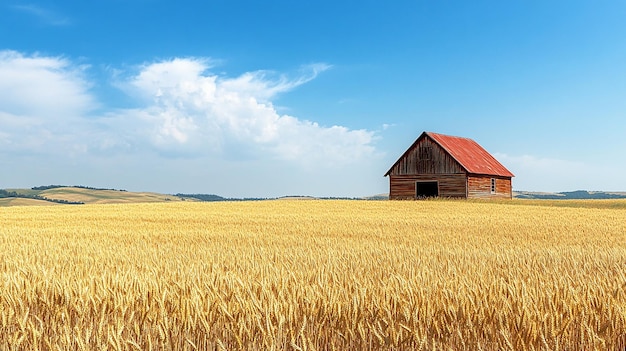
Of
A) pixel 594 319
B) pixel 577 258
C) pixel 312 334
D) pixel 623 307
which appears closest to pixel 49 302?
pixel 312 334

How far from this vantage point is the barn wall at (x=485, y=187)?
49.5m

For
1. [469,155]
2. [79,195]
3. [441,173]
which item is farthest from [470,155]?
[79,195]

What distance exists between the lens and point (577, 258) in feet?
33.4

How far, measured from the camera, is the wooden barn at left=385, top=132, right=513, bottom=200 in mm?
49375

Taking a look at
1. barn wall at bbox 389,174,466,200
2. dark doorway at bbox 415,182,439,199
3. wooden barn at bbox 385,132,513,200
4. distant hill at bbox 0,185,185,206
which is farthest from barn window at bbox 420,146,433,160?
distant hill at bbox 0,185,185,206

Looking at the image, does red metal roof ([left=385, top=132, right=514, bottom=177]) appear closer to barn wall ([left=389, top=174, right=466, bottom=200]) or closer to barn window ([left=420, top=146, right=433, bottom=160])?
barn window ([left=420, top=146, right=433, bottom=160])

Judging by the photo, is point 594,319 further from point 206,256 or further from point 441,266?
point 206,256

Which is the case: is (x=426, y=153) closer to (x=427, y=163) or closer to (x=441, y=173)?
(x=427, y=163)

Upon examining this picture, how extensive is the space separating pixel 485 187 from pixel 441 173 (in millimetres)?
5101

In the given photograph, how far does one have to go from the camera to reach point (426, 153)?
5141 centimetres

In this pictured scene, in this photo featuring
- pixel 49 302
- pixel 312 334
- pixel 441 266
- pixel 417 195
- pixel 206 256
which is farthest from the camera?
pixel 417 195

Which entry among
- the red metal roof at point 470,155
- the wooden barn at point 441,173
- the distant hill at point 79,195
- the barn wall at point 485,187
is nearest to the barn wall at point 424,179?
the wooden barn at point 441,173

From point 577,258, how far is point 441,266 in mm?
3458

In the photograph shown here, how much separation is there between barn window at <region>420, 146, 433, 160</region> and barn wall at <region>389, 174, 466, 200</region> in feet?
5.57
